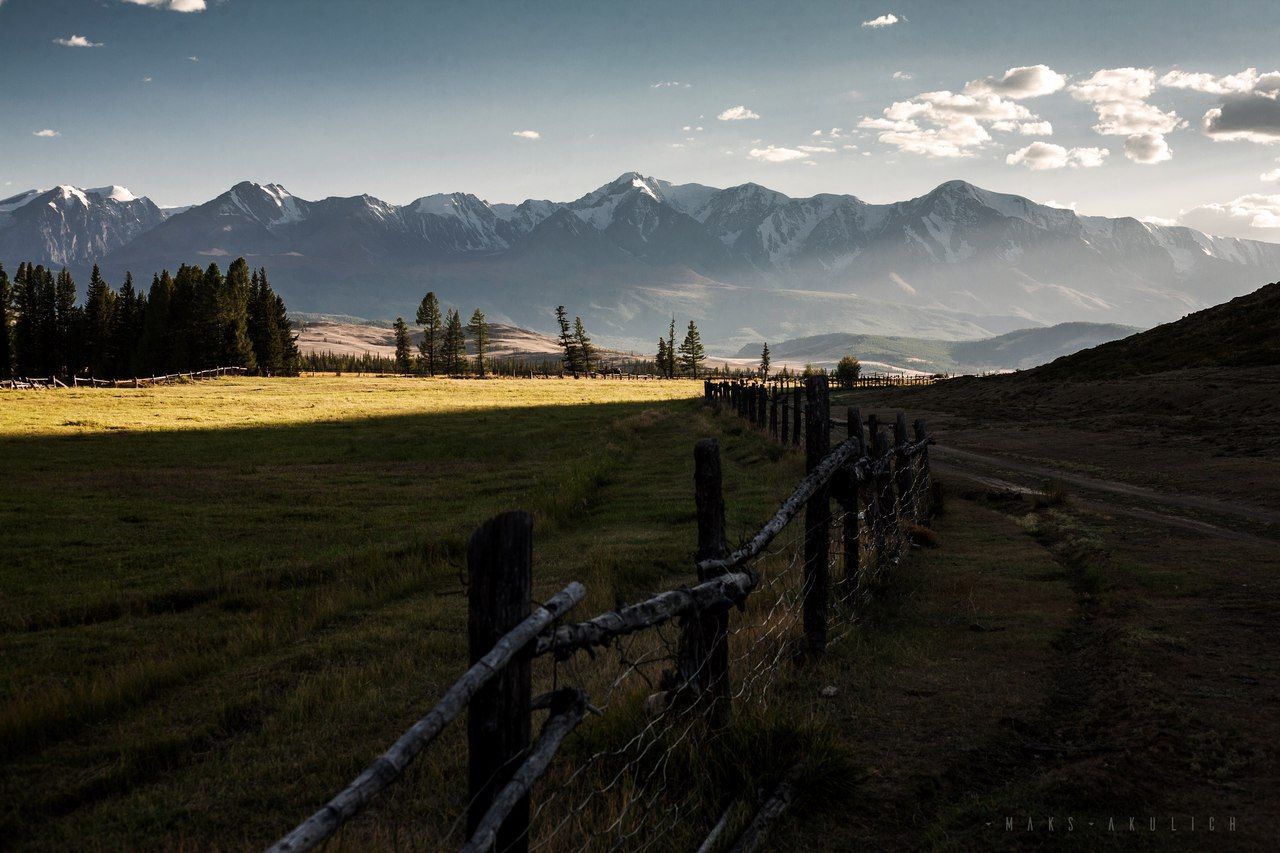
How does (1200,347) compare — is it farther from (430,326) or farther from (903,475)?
(430,326)

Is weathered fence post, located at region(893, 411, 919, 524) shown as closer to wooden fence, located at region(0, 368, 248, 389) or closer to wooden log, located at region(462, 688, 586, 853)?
wooden log, located at region(462, 688, 586, 853)

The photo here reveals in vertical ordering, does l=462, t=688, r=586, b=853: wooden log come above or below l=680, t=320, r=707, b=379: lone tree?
below

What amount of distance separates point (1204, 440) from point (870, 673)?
Answer: 2316 centimetres

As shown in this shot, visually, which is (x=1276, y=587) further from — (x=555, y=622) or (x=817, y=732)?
(x=555, y=622)

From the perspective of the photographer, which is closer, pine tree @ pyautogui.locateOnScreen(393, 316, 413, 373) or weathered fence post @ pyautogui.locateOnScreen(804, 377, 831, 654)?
weathered fence post @ pyautogui.locateOnScreen(804, 377, 831, 654)

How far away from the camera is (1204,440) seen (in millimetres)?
24312

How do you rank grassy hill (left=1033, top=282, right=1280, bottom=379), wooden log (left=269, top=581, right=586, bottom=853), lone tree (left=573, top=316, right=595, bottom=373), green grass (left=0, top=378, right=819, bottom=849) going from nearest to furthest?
wooden log (left=269, top=581, right=586, bottom=853), green grass (left=0, top=378, right=819, bottom=849), grassy hill (left=1033, top=282, right=1280, bottom=379), lone tree (left=573, top=316, right=595, bottom=373)

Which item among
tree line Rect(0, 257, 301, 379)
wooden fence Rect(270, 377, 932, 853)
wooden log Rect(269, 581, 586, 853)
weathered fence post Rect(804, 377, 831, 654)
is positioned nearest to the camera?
wooden log Rect(269, 581, 586, 853)

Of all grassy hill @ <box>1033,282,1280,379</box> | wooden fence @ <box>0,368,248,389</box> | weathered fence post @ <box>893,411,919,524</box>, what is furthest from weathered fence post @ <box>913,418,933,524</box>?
wooden fence @ <box>0,368,248,389</box>

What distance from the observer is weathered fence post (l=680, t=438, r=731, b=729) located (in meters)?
5.59

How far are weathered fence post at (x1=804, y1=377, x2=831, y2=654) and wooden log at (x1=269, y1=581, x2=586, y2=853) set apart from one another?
4.89 metres

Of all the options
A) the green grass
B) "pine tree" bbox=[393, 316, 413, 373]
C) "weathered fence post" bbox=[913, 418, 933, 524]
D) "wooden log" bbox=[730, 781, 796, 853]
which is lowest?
the green grass

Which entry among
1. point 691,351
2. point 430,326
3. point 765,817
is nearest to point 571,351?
point 430,326

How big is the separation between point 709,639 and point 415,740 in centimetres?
312
